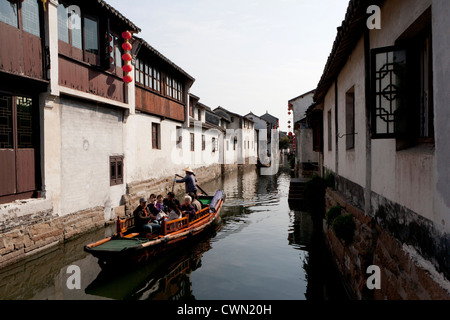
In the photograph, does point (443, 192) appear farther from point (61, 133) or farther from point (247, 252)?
point (61, 133)

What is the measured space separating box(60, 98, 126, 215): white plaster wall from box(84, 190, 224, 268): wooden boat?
95.4 inches

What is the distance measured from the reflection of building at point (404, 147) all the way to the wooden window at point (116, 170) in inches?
356

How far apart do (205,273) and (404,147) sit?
18.1ft

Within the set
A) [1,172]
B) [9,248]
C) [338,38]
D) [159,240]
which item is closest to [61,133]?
[1,172]

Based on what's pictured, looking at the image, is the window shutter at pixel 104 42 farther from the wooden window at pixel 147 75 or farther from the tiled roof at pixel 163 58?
the wooden window at pixel 147 75

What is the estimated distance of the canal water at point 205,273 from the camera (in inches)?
272

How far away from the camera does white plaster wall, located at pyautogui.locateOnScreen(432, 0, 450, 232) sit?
301cm

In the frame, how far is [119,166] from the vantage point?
13.2 m

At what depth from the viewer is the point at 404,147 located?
14.6ft

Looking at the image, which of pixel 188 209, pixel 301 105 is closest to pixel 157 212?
pixel 188 209

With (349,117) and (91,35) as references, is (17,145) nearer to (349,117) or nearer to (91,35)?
(91,35)

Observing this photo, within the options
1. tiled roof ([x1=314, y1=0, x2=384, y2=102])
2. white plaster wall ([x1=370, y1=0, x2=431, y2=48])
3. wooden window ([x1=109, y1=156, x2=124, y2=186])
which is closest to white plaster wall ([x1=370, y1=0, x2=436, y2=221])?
white plaster wall ([x1=370, y1=0, x2=431, y2=48])

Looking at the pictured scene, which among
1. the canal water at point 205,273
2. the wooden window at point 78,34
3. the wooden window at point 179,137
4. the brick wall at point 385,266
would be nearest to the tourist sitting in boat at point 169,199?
the canal water at point 205,273

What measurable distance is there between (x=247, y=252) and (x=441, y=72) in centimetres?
750
